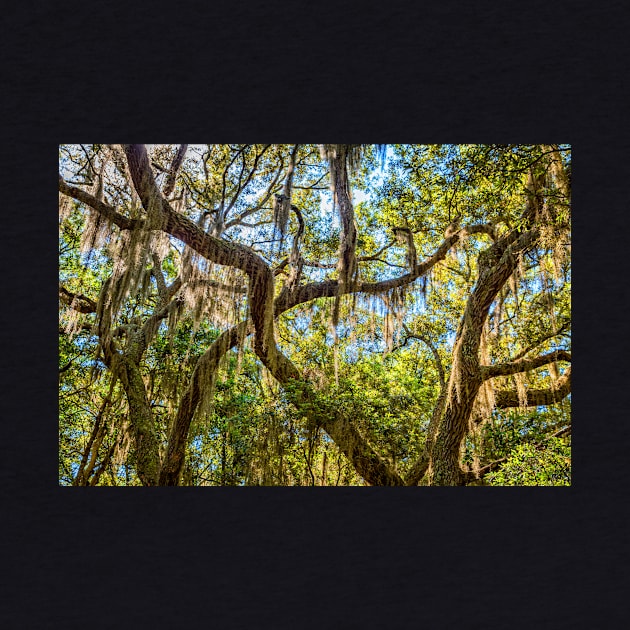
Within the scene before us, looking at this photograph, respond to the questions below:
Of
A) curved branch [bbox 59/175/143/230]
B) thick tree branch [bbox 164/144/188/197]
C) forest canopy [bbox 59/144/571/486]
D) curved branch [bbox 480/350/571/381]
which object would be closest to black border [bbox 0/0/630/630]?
curved branch [bbox 59/175/143/230]

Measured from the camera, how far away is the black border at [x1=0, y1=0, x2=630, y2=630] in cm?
231

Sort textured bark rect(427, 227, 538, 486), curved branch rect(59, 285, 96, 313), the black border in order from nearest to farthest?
1. the black border
2. textured bark rect(427, 227, 538, 486)
3. curved branch rect(59, 285, 96, 313)

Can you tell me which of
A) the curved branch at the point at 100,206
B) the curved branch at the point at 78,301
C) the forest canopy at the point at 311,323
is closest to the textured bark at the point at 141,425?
the forest canopy at the point at 311,323

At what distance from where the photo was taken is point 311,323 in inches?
155

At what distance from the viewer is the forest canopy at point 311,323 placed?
10.9 feet

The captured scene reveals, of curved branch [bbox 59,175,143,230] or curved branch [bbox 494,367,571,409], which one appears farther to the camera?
curved branch [bbox 494,367,571,409]

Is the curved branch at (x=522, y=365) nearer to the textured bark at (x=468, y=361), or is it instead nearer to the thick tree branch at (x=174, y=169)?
the textured bark at (x=468, y=361)

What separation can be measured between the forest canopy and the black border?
0.67m

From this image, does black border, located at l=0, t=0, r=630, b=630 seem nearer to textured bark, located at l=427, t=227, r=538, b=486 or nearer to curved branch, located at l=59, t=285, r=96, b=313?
textured bark, located at l=427, t=227, r=538, b=486
